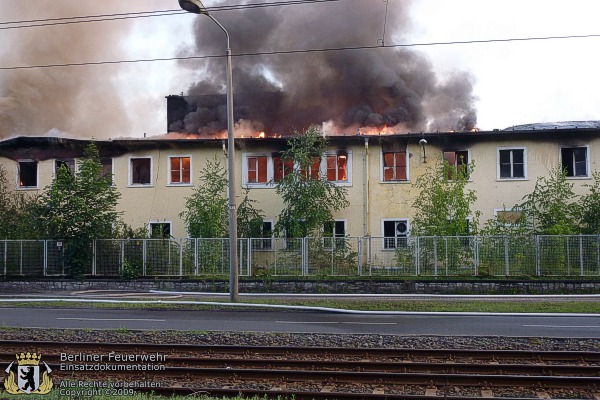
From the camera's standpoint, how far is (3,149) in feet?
108

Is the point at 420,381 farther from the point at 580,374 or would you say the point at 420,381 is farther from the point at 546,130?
the point at 546,130

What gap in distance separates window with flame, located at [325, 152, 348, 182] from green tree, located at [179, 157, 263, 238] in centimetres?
399

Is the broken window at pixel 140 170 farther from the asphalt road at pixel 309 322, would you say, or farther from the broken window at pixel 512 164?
the broken window at pixel 512 164

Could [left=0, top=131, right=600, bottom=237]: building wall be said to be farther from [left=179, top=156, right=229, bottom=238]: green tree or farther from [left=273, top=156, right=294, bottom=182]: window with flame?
[left=179, top=156, right=229, bottom=238]: green tree

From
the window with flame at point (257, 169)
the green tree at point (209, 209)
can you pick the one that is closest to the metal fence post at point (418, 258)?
the green tree at point (209, 209)

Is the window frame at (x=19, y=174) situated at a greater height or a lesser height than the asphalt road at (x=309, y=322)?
greater

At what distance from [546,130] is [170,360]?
77.7 ft

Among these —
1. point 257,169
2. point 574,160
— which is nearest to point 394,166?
point 257,169

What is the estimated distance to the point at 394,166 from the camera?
1211 inches

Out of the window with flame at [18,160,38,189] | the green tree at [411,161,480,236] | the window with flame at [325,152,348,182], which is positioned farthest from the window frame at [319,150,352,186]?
the window with flame at [18,160,38,189]

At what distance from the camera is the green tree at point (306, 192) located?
2784cm

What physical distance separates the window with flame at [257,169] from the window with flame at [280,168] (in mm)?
457

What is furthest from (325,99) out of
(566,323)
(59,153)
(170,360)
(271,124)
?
(170,360)

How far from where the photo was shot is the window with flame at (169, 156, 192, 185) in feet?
104
